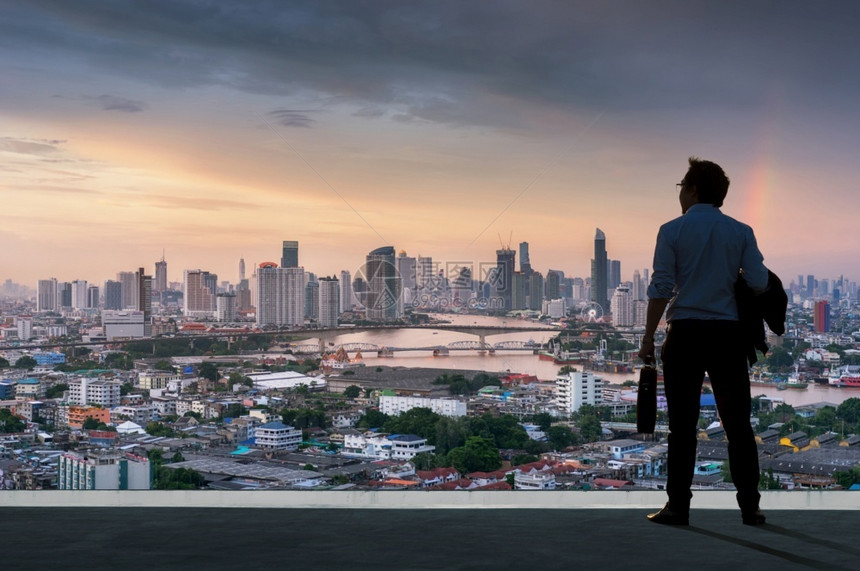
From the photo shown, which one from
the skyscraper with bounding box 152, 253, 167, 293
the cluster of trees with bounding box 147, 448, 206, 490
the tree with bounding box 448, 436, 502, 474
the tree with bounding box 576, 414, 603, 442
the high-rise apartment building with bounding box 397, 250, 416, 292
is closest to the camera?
the cluster of trees with bounding box 147, 448, 206, 490

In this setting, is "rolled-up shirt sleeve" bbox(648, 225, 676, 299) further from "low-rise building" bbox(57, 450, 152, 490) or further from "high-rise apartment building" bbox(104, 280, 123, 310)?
"high-rise apartment building" bbox(104, 280, 123, 310)

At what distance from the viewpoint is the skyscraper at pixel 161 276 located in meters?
6.91

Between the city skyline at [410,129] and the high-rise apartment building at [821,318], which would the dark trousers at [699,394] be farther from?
the city skyline at [410,129]

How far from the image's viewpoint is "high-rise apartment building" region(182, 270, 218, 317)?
6809 mm

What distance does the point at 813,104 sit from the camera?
5.55 m

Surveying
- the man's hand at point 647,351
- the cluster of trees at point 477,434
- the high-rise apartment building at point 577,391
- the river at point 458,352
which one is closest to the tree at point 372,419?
the cluster of trees at point 477,434

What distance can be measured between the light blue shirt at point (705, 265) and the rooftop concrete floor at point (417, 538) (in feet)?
1.76

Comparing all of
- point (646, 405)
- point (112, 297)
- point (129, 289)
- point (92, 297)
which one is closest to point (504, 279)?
point (129, 289)

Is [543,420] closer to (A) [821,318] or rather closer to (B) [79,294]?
(A) [821,318]

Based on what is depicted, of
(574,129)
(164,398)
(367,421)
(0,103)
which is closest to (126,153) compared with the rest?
(0,103)

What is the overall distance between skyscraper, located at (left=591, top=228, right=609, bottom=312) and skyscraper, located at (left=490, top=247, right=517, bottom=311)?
633 mm

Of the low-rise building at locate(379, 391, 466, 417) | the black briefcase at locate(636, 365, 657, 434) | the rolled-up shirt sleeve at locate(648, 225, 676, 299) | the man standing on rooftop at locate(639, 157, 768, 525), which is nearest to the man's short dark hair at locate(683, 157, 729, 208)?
the man standing on rooftop at locate(639, 157, 768, 525)

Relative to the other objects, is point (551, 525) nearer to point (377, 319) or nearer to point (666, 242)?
point (666, 242)

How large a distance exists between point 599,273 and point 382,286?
5.68ft
